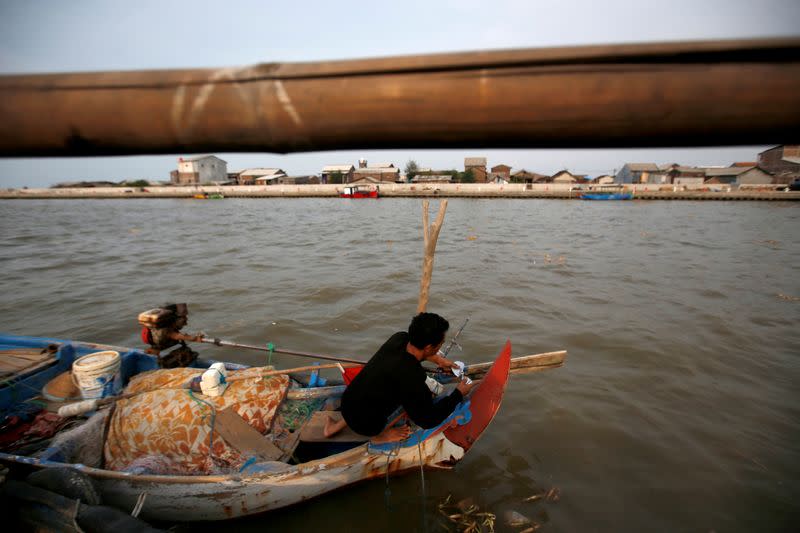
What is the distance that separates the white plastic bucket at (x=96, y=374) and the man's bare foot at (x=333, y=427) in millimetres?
2884

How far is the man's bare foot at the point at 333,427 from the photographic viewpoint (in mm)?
3902

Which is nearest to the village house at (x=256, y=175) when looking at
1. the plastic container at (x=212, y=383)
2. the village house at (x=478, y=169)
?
the village house at (x=478, y=169)

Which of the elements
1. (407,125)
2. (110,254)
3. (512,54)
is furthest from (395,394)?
(110,254)

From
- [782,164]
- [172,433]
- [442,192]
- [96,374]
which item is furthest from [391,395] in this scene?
[782,164]

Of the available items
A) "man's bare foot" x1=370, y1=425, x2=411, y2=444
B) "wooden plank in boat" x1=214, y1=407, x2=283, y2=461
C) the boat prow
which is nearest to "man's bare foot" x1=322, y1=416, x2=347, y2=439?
"man's bare foot" x1=370, y1=425, x2=411, y2=444

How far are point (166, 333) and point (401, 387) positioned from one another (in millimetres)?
3676

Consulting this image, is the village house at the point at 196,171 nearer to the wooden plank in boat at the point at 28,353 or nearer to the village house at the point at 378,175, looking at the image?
the village house at the point at 378,175

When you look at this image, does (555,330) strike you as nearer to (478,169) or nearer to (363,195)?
(363,195)

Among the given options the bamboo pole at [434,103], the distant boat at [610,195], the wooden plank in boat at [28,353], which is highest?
the distant boat at [610,195]

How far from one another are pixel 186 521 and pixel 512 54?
482 centimetres

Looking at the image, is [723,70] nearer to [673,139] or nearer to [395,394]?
[673,139]

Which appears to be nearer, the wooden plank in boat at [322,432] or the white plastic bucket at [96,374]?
the wooden plank in boat at [322,432]

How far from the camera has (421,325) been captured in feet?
11.3

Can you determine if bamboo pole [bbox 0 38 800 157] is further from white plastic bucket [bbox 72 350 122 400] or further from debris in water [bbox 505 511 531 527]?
debris in water [bbox 505 511 531 527]
